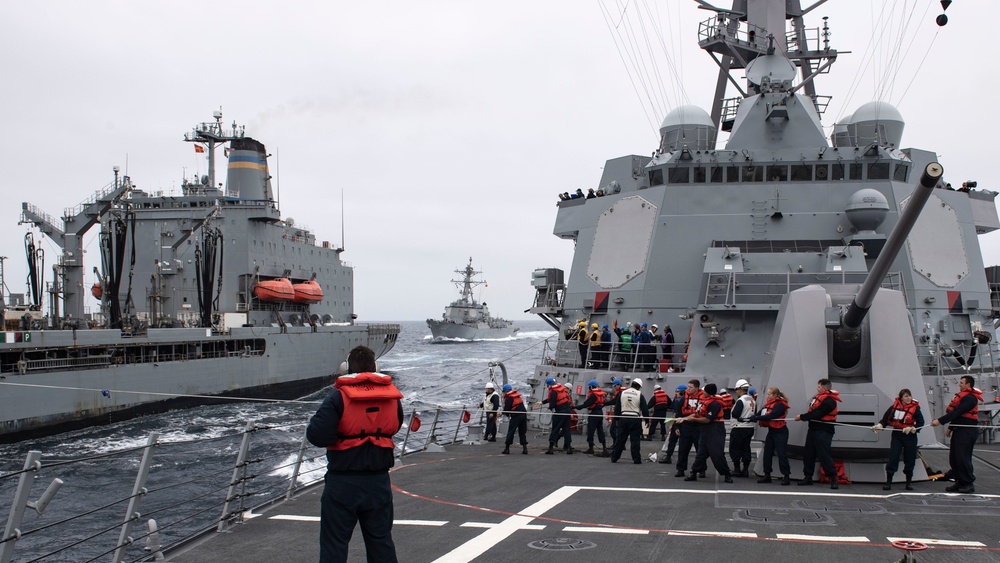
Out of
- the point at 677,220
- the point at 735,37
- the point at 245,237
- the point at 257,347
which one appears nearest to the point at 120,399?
the point at 257,347

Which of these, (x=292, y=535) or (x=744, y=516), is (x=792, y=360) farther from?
(x=292, y=535)

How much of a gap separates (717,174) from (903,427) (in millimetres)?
8423

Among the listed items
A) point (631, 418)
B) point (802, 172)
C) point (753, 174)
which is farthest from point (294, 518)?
point (802, 172)

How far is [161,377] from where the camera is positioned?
94.8ft

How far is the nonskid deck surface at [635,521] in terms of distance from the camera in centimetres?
610

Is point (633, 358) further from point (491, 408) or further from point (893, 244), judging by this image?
point (893, 244)

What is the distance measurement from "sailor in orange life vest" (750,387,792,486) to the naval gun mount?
182mm

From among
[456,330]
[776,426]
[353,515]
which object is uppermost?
[353,515]

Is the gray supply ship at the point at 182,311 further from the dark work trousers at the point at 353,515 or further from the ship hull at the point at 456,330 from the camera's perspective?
the ship hull at the point at 456,330

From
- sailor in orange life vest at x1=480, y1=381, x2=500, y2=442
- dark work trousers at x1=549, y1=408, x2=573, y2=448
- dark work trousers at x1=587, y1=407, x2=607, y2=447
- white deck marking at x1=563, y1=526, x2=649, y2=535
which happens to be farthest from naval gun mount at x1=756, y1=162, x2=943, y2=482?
sailor in orange life vest at x1=480, y1=381, x2=500, y2=442

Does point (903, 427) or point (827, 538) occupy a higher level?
point (903, 427)

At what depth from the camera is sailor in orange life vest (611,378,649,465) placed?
11.2 metres

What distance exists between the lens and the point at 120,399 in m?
27.0

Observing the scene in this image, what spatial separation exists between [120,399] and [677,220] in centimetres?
1945
